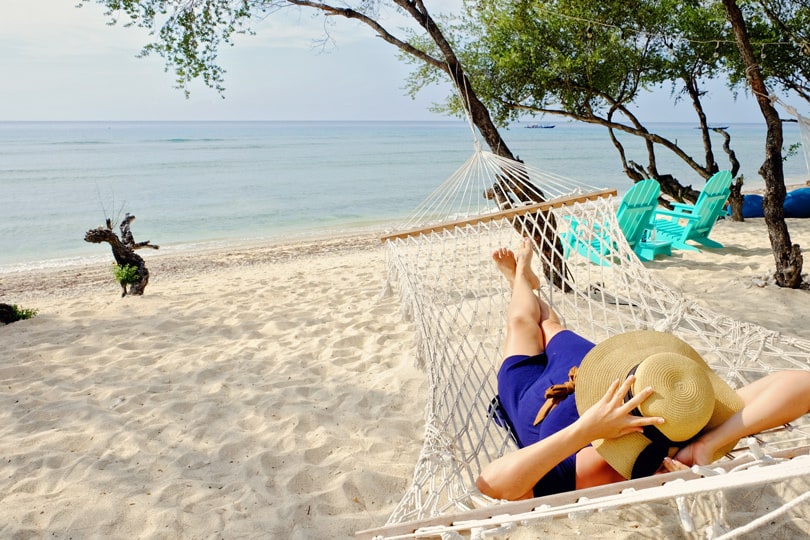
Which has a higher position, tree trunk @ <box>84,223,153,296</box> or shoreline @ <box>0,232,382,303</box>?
tree trunk @ <box>84,223,153,296</box>

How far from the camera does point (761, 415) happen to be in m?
1.05

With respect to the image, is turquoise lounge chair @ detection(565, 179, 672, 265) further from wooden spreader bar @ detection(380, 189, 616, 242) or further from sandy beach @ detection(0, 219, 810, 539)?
wooden spreader bar @ detection(380, 189, 616, 242)

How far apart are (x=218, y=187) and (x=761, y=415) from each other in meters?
15.2

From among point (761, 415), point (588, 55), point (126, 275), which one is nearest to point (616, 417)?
point (761, 415)

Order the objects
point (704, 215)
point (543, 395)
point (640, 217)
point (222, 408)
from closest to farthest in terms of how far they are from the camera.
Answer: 1. point (543, 395)
2. point (222, 408)
3. point (640, 217)
4. point (704, 215)

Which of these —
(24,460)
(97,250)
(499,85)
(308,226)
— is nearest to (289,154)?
(308,226)

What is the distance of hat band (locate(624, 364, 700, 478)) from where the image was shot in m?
1.06

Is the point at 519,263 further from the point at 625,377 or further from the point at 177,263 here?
the point at 177,263

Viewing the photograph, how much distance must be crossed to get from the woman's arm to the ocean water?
529 cm

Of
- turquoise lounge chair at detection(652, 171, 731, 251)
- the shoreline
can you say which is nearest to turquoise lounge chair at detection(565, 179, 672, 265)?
turquoise lounge chair at detection(652, 171, 731, 251)

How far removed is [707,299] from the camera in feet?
10.7

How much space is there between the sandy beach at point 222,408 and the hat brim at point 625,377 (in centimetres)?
49

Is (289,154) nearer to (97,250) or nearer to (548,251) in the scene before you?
(97,250)

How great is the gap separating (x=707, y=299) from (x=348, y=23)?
2667 mm
